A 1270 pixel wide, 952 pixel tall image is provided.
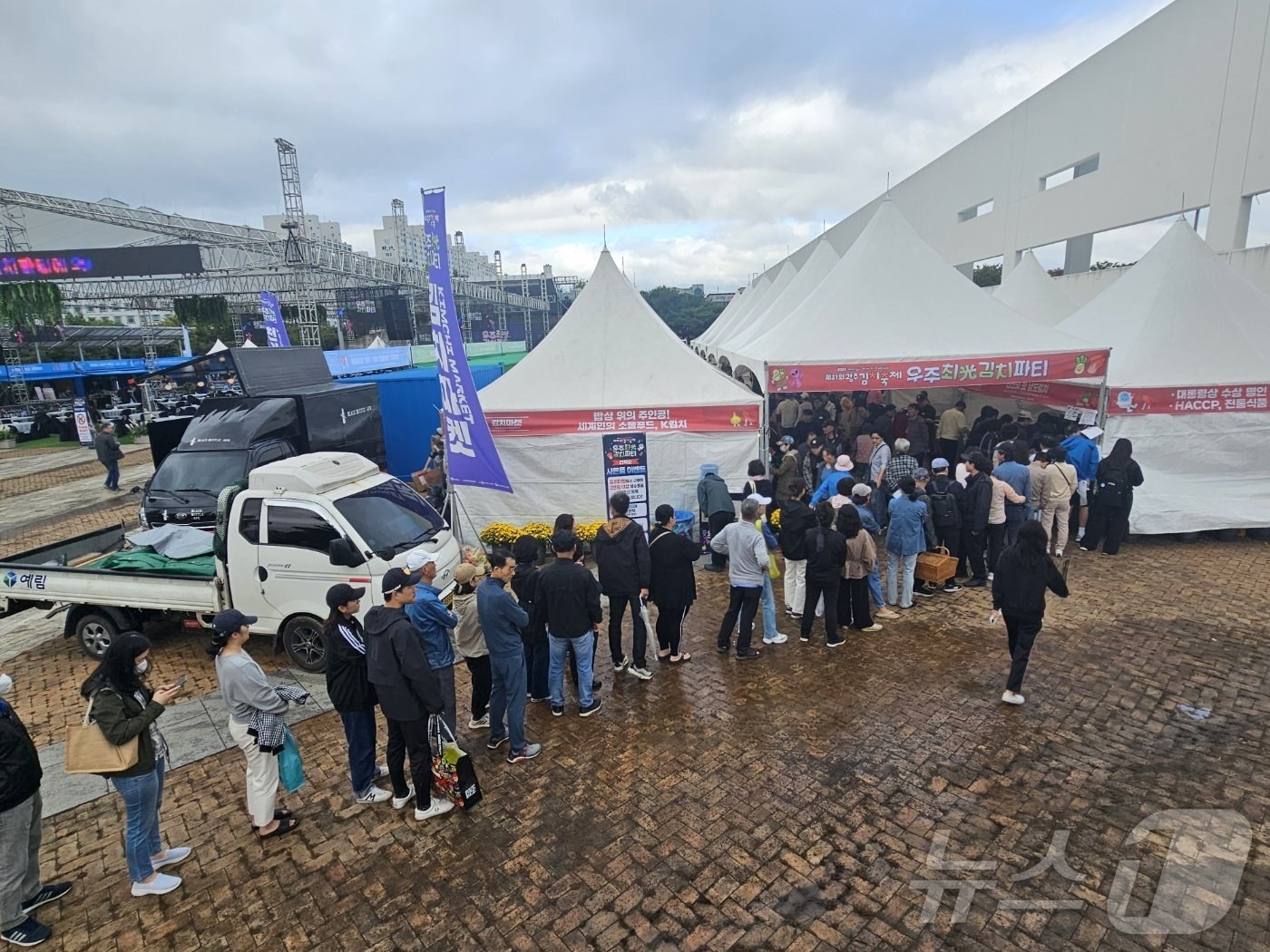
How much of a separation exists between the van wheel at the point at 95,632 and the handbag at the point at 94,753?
4.13 m

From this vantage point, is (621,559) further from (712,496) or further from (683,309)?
(683,309)

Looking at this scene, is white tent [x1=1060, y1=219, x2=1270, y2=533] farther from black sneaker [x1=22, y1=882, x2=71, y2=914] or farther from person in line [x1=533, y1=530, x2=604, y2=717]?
black sneaker [x1=22, y1=882, x2=71, y2=914]

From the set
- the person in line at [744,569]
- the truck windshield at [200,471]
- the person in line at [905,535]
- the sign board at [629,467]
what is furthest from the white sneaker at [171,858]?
the person in line at [905,535]

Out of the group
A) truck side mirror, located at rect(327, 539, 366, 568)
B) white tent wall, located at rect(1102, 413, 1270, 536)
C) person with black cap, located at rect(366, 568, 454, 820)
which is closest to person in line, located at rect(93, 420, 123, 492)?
truck side mirror, located at rect(327, 539, 366, 568)

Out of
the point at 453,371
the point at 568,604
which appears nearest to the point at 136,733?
the point at 568,604

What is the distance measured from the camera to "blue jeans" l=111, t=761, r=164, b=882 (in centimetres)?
352

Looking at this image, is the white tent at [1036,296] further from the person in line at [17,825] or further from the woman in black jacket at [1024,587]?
the person in line at [17,825]

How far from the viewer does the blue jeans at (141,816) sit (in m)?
3.52

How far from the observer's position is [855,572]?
6.43m

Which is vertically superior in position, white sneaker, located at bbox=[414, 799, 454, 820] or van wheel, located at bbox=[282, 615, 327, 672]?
van wheel, located at bbox=[282, 615, 327, 672]

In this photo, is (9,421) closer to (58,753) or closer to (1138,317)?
(58,753)

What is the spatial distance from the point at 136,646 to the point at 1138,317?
12784 mm

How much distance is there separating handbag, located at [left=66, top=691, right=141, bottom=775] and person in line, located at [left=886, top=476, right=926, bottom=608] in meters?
6.45

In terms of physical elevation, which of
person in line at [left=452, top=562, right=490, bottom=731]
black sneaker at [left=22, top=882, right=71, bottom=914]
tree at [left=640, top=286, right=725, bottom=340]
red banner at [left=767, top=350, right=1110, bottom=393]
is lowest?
black sneaker at [left=22, top=882, right=71, bottom=914]
